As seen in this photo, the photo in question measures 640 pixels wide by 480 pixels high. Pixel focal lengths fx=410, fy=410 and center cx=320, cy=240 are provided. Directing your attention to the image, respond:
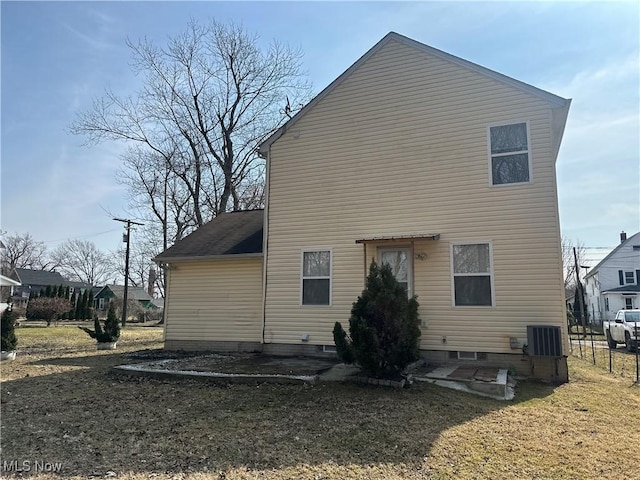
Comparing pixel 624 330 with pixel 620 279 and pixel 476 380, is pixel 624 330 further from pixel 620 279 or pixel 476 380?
pixel 620 279

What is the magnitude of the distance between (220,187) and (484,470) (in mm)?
24326

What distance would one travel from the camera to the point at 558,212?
8.18 meters

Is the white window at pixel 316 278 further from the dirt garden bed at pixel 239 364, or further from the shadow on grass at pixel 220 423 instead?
the shadow on grass at pixel 220 423

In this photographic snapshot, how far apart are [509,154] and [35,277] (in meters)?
62.1

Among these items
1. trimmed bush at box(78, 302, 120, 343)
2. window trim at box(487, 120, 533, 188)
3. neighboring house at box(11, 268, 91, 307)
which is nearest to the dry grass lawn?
window trim at box(487, 120, 533, 188)

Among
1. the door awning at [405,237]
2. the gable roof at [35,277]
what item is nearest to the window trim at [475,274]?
the door awning at [405,237]

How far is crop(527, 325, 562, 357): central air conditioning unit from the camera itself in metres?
7.57

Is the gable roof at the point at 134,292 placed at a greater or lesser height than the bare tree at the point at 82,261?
lesser

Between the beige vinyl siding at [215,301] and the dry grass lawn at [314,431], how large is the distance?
153 inches

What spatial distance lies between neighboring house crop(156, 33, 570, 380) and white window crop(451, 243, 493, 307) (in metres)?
0.02

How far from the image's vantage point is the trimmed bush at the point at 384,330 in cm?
643

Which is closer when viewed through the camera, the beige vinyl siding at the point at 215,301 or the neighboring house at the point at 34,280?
the beige vinyl siding at the point at 215,301

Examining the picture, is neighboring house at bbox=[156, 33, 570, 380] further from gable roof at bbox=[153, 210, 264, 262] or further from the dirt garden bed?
the dirt garden bed

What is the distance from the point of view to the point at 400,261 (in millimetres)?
9438
